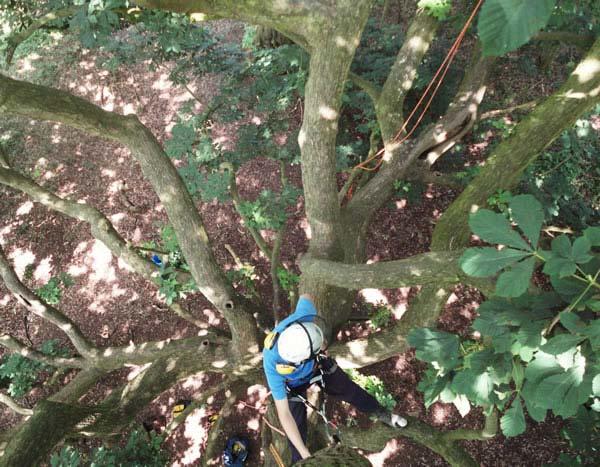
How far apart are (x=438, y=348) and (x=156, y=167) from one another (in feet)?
9.01

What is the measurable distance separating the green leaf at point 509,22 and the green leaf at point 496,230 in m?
0.70

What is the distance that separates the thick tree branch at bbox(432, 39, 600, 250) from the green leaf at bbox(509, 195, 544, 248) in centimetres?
195

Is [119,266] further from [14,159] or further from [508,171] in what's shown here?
[508,171]

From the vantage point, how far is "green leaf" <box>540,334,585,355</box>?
50.6 inches

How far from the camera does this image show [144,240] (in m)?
7.03

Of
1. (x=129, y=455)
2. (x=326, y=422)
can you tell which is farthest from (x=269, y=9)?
(x=129, y=455)

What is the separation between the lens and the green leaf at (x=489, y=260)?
1.37 metres

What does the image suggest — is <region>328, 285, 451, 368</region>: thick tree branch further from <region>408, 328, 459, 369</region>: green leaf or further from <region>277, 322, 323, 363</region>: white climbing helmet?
<region>408, 328, 459, 369</region>: green leaf

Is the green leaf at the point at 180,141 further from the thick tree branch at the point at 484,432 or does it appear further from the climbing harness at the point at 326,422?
the thick tree branch at the point at 484,432

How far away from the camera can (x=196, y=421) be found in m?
5.92

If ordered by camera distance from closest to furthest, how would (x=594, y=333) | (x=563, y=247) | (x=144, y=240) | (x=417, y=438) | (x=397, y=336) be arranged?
(x=594, y=333) < (x=563, y=247) < (x=417, y=438) < (x=397, y=336) < (x=144, y=240)

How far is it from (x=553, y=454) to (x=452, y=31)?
6633 millimetres

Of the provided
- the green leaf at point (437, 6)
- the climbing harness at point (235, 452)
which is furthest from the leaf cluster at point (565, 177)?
the climbing harness at point (235, 452)

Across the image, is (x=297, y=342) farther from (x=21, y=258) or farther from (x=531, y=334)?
(x=21, y=258)
